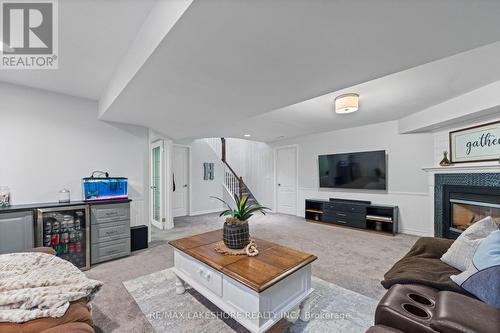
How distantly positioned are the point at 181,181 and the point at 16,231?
3750mm

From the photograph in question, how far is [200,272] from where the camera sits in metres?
1.82

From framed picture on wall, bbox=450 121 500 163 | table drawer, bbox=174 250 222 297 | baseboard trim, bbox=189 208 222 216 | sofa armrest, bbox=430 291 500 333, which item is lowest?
baseboard trim, bbox=189 208 222 216

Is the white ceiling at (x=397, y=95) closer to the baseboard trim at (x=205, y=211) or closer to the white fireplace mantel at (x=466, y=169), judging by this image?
the white fireplace mantel at (x=466, y=169)

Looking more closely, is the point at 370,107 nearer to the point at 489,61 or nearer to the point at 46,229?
the point at 489,61

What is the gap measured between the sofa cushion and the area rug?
0.45 meters

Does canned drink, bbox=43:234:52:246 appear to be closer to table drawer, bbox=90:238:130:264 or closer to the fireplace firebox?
table drawer, bbox=90:238:130:264

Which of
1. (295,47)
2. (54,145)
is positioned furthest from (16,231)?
(295,47)

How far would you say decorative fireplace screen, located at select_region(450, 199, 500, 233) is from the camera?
9.18ft

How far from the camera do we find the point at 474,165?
2.92m

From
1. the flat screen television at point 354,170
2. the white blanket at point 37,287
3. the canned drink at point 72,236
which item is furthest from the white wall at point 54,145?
the flat screen television at point 354,170

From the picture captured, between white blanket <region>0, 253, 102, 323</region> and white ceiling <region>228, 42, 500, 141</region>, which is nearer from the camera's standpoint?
white blanket <region>0, 253, 102, 323</region>

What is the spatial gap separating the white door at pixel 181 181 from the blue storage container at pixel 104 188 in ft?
8.09

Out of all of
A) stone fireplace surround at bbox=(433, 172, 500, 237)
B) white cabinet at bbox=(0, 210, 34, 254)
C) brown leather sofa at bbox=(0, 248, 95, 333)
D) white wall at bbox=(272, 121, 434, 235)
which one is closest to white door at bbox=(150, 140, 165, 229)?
white cabinet at bbox=(0, 210, 34, 254)

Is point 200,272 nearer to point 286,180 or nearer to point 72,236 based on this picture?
point 72,236
